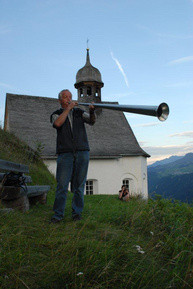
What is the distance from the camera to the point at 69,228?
384cm

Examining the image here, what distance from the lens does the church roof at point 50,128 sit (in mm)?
20969

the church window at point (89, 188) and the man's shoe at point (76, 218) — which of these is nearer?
the man's shoe at point (76, 218)

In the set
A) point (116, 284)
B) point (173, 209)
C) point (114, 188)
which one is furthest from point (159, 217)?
point (114, 188)

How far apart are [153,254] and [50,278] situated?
50.1 inches

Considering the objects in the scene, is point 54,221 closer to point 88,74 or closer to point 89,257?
point 89,257

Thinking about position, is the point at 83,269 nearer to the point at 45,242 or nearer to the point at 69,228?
the point at 45,242

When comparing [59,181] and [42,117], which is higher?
[42,117]

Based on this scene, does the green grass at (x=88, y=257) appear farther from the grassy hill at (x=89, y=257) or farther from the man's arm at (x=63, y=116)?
the man's arm at (x=63, y=116)

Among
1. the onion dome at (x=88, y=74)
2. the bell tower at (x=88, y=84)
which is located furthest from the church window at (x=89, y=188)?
the onion dome at (x=88, y=74)

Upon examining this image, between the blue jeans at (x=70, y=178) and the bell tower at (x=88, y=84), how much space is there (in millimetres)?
21283

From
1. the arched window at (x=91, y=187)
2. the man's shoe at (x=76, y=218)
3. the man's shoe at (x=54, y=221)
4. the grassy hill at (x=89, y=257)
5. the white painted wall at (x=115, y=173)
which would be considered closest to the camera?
the grassy hill at (x=89, y=257)

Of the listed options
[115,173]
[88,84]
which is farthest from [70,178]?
[88,84]

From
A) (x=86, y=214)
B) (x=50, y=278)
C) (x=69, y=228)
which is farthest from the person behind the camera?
(x=86, y=214)

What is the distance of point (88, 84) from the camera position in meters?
25.7
